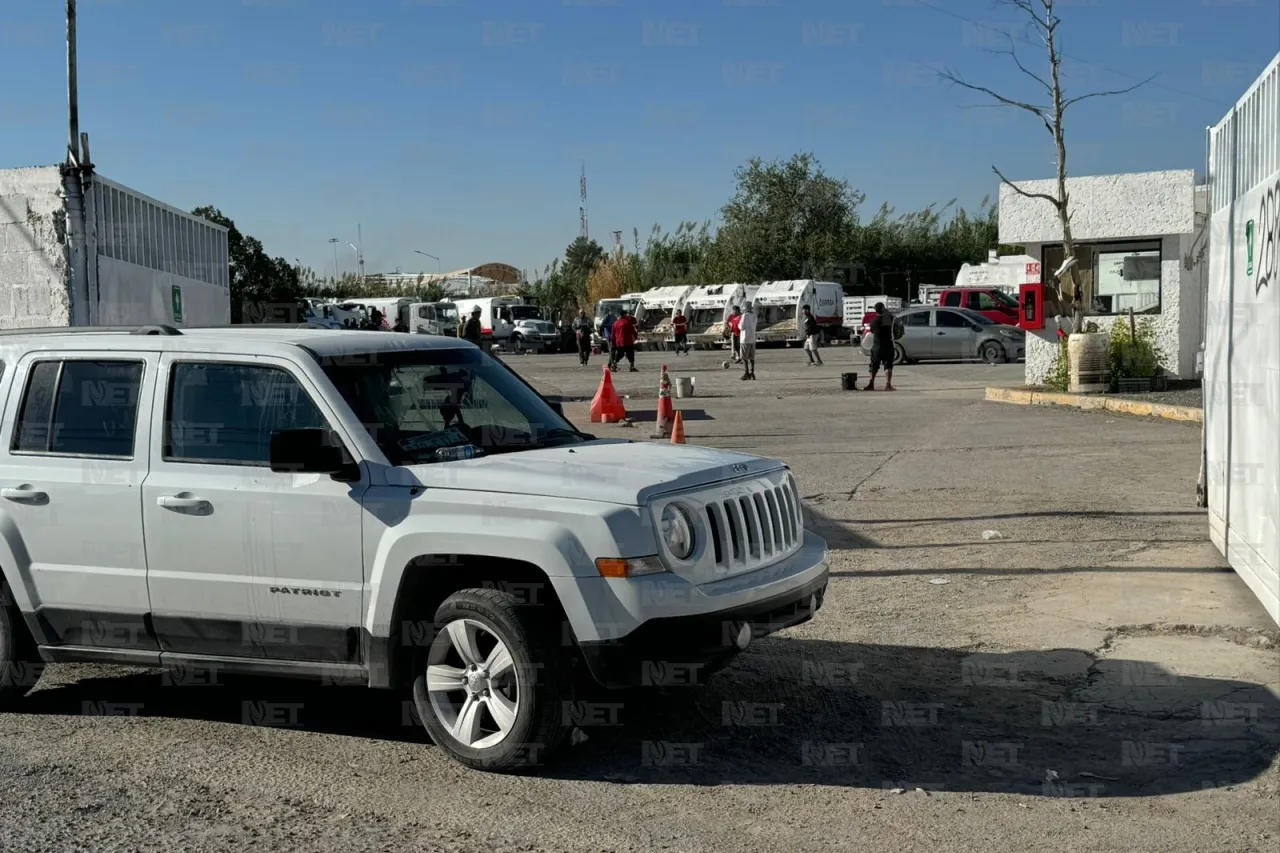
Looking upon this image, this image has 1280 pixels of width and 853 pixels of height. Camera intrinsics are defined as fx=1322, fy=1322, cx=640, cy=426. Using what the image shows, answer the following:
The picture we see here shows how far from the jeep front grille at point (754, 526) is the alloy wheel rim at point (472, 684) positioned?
989mm

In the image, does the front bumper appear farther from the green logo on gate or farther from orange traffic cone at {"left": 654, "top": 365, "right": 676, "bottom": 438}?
orange traffic cone at {"left": 654, "top": 365, "right": 676, "bottom": 438}

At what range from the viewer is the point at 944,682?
263 inches

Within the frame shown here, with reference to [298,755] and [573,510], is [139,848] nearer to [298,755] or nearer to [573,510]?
[298,755]

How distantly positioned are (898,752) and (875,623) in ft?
7.60

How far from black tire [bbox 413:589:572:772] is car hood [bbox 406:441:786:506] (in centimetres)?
46

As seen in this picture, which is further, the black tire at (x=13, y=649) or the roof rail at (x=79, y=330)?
the roof rail at (x=79, y=330)

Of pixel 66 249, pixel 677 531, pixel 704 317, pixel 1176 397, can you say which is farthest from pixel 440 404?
pixel 704 317

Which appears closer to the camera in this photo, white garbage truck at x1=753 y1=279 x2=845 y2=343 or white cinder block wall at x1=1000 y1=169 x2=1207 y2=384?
white cinder block wall at x1=1000 y1=169 x2=1207 y2=384

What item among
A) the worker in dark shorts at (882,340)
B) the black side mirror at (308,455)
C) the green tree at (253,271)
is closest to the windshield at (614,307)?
the green tree at (253,271)

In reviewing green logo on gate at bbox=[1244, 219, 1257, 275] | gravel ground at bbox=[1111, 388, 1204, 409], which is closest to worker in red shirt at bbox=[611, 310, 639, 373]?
gravel ground at bbox=[1111, 388, 1204, 409]

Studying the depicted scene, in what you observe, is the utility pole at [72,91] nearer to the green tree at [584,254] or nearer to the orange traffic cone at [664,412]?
the orange traffic cone at [664,412]

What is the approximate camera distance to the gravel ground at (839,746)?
4781 millimetres

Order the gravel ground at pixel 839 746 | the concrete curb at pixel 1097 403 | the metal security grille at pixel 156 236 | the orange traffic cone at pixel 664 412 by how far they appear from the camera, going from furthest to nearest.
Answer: the concrete curb at pixel 1097 403, the orange traffic cone at pixel 664 412, the metal security grille at pixel 156 236, the gravel ground at pixel 839 746

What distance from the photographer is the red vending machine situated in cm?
2481
